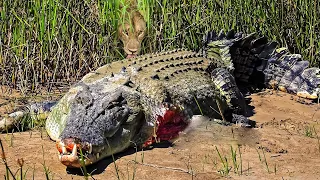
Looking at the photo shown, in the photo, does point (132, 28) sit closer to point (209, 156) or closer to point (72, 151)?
point (209, 156)

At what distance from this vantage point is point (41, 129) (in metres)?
4.90

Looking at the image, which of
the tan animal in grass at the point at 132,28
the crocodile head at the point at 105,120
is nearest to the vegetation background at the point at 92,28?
the tan animal in grass at the point at 132,28

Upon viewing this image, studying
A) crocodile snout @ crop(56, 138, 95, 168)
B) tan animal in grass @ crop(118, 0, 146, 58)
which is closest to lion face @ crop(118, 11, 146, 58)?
tan animal in grass @ crop(118, 0, 146, 58)

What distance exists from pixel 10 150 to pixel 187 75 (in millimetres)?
2121

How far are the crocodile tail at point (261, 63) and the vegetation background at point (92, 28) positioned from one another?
0.24 meters

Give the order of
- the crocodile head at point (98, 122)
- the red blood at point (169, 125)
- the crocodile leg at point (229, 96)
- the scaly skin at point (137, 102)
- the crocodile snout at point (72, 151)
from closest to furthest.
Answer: the crocodile snout at point (72, 151), the crocodile head at point (98, 122), the scaly skin at point (137, 102), the red blood at point (169, 125), the crocodile leg at point (229, 96)

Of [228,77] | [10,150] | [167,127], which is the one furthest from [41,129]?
[228,77]

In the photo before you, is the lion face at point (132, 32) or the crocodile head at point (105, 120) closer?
the crocodile head at point (105, 120)

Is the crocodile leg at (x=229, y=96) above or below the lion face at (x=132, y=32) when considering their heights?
below

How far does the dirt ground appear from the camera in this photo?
375 centimetres

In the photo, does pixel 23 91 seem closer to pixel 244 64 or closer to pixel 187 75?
pixel 187 75

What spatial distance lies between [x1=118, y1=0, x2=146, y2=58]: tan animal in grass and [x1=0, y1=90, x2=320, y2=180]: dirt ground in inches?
70.3

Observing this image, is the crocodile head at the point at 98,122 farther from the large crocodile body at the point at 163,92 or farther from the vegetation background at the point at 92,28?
the vegetation background at the point at 92,28

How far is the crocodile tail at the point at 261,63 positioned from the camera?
266 inches
